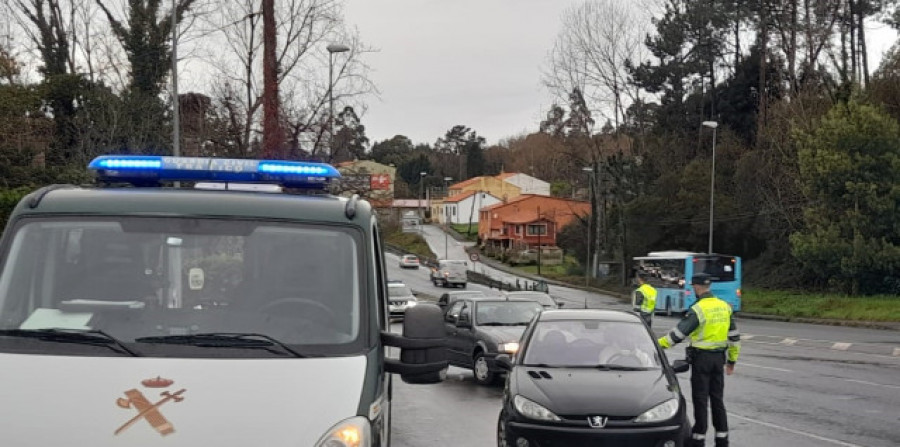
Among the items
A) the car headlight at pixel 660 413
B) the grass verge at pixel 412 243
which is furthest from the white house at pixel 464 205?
the car headlight at pixel 660 413

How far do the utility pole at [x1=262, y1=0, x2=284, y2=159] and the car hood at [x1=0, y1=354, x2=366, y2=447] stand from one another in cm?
1893

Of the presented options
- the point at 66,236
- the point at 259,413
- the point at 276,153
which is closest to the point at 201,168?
the point at 66,236

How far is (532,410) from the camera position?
7.90m

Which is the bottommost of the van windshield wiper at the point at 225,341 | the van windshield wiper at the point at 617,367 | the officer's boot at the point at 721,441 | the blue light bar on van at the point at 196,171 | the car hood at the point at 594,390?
the officer's boot at the point at 721,441

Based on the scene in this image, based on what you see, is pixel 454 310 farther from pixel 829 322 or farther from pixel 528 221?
pixel 528 221

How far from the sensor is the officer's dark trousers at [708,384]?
29.9 ft

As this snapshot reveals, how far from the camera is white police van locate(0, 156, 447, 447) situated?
3.74m

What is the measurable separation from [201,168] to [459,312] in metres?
11.4

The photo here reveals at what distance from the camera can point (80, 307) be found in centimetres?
432

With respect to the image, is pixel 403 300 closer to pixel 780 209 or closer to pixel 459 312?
pixel 459 312

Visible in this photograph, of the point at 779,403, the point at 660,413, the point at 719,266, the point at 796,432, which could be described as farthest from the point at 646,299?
the point at 719,266

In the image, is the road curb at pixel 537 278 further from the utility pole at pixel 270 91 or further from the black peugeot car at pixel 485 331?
the black peugeot car at pixel 485 331

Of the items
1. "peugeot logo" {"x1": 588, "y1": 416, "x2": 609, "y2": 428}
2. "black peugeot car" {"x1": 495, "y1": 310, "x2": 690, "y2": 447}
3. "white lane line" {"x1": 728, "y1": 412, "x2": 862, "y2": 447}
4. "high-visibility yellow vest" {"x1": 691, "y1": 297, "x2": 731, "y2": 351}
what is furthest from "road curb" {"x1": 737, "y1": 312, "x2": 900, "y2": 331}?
"peugeot logo" {"x1": 588, "y1": 416, "x2": 609, "y2": 428}

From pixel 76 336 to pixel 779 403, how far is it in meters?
10.7
